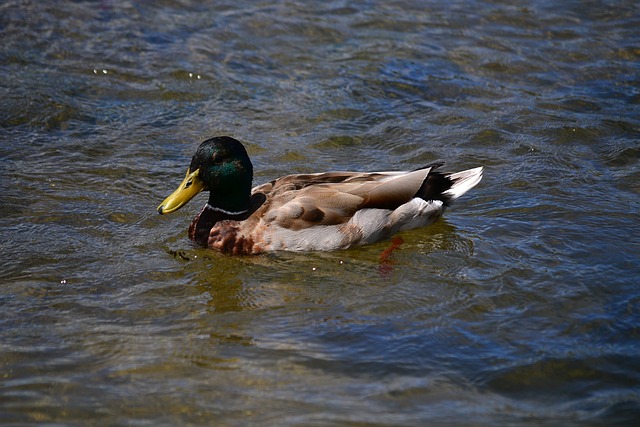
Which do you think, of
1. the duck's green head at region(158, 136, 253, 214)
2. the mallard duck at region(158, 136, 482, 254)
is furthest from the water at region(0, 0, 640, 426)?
the duck's green head at region(158, 136, 253, 214)

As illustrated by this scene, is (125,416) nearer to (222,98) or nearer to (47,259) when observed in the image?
(47,259)

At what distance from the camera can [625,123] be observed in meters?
9.81

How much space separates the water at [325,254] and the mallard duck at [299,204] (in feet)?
0.52

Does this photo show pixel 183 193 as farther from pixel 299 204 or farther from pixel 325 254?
pixel 325 254

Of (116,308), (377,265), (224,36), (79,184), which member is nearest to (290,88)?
(224,36)

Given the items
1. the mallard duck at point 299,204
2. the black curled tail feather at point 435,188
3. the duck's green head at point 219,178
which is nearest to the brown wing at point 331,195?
the mallard duck at point 299,204

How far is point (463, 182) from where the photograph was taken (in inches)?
314

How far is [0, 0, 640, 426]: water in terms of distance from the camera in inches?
211

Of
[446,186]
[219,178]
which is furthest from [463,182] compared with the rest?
[219,178]

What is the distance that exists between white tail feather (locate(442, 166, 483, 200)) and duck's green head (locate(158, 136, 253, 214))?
1746 mm

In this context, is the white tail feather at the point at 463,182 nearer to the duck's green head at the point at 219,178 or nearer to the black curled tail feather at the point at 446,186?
the black curled tail feather at the point at 446,186

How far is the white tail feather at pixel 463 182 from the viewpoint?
7.92m

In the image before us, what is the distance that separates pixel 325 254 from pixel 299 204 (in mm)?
463

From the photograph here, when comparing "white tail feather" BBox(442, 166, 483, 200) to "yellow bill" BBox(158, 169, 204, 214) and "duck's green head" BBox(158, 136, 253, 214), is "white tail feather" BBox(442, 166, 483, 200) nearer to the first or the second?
"duck's green head" BBox(158, 136, 253, 214)
